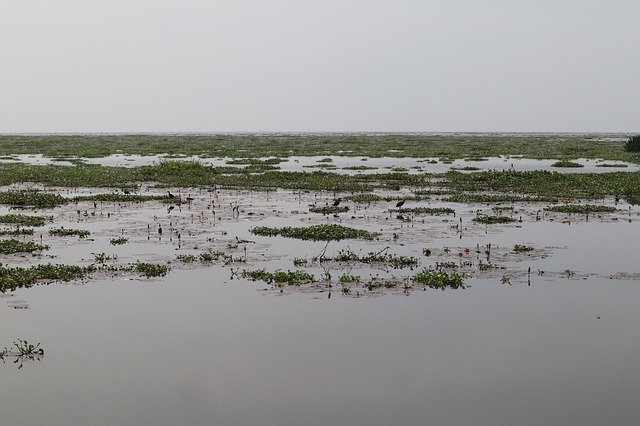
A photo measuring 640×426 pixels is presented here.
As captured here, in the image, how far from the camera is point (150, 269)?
15.7m

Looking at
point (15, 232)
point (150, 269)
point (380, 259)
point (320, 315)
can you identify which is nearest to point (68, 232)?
point (15, 232)

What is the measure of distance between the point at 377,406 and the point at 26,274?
31.5ft

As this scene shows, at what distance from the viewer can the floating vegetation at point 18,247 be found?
17812 millimetres

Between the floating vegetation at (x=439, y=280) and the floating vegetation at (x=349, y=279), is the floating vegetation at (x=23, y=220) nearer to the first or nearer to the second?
the floating vegetation at (x=349, y=279)

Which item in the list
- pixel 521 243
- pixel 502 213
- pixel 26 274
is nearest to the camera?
pixel 26 274

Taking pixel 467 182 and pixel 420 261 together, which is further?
pixel 467 182

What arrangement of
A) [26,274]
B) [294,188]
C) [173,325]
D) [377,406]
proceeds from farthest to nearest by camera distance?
[294,188], [26,274], [173,325], [377,406]

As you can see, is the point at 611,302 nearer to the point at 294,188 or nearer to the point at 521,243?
the point at 521,243

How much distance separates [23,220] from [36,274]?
8.87 m

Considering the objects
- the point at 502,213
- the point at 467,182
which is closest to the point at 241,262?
the point at 502,213

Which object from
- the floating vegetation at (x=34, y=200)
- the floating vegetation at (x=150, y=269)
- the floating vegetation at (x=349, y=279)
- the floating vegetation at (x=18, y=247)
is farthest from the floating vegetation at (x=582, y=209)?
the floating vegetation at (x=34, y=200)

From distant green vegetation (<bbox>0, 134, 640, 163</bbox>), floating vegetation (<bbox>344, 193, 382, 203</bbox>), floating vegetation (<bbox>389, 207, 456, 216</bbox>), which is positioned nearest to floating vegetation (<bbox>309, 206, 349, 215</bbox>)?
floating vegetation (<bbox>389, 207, 456, 216</bbox>)

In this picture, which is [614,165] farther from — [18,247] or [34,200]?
[18,247]

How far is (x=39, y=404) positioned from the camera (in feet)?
28.2
